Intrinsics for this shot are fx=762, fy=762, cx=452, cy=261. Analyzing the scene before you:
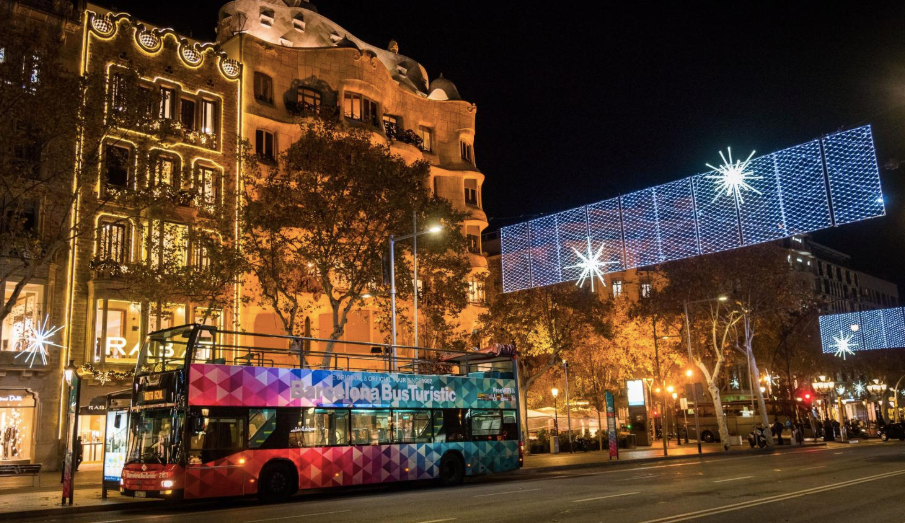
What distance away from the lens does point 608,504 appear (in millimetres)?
15391

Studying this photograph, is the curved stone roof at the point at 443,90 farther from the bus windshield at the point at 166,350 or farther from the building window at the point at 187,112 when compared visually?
the bus windshield at the point at 166,350

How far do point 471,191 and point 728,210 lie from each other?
38687mm

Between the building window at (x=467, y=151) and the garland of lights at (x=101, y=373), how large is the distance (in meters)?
29.5

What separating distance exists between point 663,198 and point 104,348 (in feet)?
87.9

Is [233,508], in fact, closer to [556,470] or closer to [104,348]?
[556,470]

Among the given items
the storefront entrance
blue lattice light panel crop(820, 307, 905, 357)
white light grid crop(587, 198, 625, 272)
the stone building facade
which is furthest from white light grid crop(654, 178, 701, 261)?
the storefront entrance

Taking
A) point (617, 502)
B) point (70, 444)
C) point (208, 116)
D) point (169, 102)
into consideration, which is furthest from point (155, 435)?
point (208, 116)

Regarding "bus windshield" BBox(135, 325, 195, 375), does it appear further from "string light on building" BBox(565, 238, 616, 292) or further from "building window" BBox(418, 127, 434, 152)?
"building window" BBox(418, 127, 434, 152)

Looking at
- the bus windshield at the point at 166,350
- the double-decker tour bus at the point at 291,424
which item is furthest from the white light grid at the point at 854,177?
the bus windshield at the point at 166,350

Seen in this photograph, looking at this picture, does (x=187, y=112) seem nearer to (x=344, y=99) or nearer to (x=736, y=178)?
(x=344, y=99)

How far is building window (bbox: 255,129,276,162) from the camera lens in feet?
143

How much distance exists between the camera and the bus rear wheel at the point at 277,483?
1970 centimetres

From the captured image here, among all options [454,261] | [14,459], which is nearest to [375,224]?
[454,261]

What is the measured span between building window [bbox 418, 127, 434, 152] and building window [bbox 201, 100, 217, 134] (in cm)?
1648
